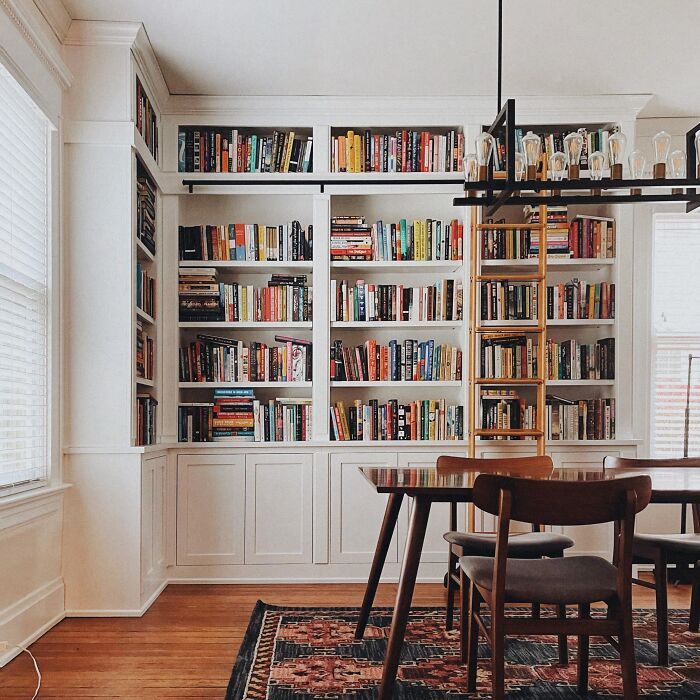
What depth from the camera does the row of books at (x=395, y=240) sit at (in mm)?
5051

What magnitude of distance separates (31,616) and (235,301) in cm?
220

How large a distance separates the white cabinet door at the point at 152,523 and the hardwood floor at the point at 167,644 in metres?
0.14

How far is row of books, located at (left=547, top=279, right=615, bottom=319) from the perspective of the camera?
16.5 ft

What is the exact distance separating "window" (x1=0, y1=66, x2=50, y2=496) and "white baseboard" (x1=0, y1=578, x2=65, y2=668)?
497 mm

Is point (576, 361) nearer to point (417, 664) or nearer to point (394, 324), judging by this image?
point (394, 324)

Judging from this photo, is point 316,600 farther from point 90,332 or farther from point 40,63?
point 40,63

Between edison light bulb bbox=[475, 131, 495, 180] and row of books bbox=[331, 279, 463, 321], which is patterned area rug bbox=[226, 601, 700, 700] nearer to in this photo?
row of books bbox=[331, 279, 463, 321]

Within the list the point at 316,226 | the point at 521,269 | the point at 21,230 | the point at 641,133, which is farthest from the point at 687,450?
the point at 21,230

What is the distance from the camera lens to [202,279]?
16.5 feet

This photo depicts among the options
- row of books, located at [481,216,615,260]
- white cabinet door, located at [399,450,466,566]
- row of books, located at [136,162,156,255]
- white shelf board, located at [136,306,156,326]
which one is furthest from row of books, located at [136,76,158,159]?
white cabinet door, located at [399,450,466,566]

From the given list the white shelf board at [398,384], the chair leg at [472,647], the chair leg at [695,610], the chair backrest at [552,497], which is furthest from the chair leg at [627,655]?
the white shelf board at [398,384]

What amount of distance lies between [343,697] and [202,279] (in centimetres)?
282

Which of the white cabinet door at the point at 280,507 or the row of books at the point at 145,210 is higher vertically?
the row of books at the point at 145,210

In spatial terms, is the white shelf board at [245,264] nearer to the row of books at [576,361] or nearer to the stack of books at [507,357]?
the stack of books at [507,357]
